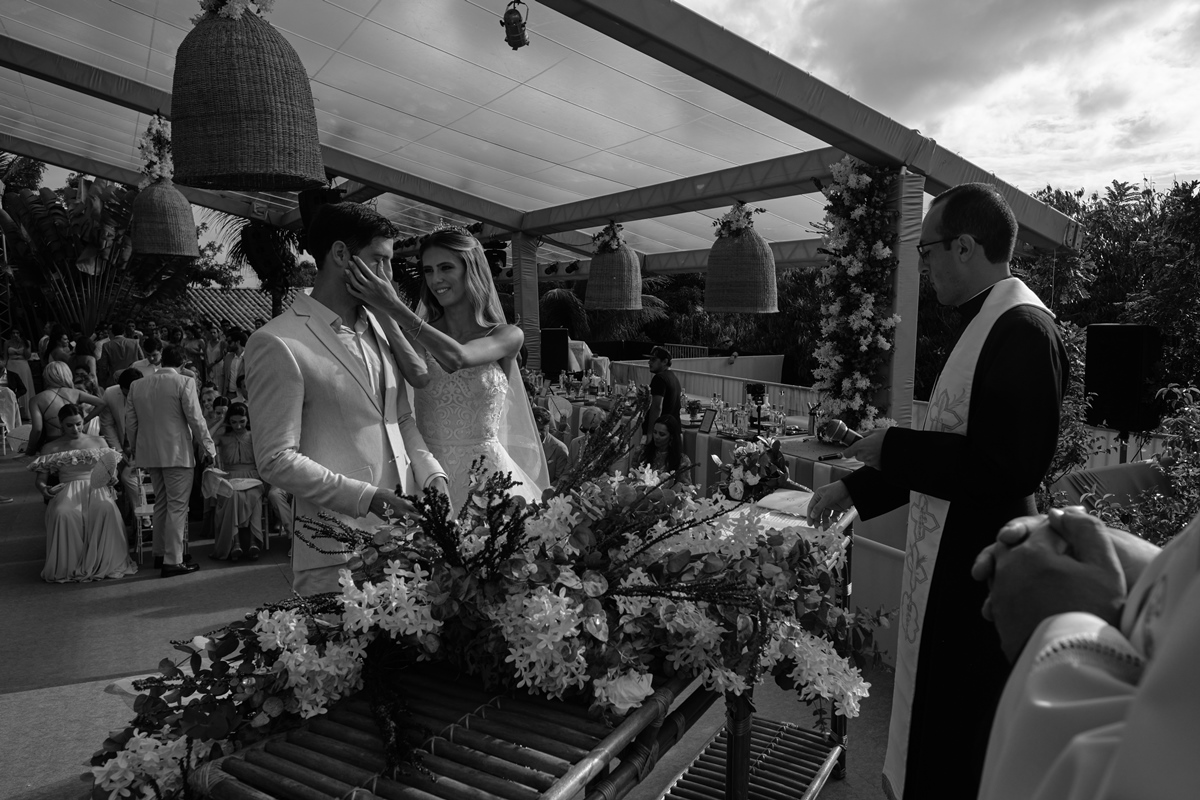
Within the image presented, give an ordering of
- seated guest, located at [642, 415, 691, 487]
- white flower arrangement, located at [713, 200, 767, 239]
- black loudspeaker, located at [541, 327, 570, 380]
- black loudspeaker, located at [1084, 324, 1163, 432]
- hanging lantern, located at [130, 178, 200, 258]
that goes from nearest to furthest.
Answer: black loudspeaker, located at [1084, 324, 1163, 432] < hanging lantern, located at [130, 178, 200, 258] < seated guest, located at [642, 415, 691, 487] < white flower arrangement, located at [713, 200, 767, 239] < black loudspeaker, located at [541, 327, 570, 380]

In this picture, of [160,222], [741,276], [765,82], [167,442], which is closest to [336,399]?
[765,82]

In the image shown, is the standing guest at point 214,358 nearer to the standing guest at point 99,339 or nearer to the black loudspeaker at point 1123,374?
the standing guest at point 99,339

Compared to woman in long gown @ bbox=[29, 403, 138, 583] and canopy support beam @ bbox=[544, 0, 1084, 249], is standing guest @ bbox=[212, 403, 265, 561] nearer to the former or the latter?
woman in long gown @ bbox=[29, 403, 138, 583]

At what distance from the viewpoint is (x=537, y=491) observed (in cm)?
273

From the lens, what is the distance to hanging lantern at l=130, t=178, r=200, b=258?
651cm

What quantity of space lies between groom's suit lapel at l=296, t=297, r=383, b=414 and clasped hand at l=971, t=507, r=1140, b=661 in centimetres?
176

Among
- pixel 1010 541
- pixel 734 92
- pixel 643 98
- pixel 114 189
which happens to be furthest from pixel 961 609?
pixel 114 189

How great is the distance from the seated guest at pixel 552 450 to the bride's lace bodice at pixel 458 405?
0.94ft

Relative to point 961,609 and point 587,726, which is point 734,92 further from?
point 587,726

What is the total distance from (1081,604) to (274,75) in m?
2.72

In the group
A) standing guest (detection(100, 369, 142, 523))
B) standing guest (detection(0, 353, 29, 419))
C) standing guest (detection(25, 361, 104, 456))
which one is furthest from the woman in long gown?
standing guest (detection(0, 353, 29, 419))

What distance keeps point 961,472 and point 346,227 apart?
1847mm

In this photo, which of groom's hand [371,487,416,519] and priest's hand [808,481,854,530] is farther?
priest's hand [808,481,854,530]

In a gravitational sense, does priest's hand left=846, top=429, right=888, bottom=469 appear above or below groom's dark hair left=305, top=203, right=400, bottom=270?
below
